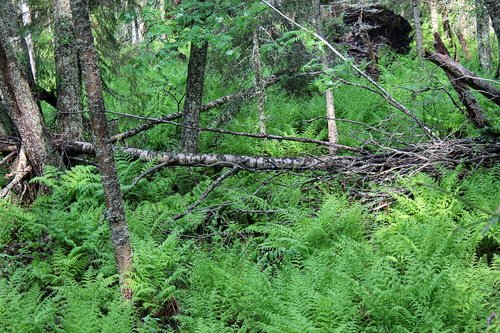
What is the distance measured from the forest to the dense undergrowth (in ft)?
0.08

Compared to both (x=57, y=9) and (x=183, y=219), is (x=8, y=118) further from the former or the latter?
(x=183, y=219)

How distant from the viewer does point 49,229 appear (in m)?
6.00

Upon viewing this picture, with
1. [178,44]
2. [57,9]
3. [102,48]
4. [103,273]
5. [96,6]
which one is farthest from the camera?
[102,48]

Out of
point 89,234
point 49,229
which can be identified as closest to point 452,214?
point 89,234

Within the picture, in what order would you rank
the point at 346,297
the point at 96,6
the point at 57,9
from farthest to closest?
the point at 96,6
the point at 57,9
the point at 346,297

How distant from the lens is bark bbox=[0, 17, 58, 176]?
6.70m

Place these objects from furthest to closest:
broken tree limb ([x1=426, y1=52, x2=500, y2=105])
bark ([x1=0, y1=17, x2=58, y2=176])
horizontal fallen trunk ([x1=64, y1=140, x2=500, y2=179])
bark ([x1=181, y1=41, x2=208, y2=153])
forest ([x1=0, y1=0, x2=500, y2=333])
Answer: bark ([x1=181, y1=41, x2=208, y2=153])
bark ([x1=0, y1=17, x2=58, y2=176])
broken tree limb ([x1=426, y1=52, x2=500, y2=105])
horizontal fallen trunk ([x1=64, y1=140, x2=500, y2=179])
forest ([x1=0, y1=0, x2=500, y2=333])

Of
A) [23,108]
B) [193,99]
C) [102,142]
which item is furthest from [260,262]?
[23,108]

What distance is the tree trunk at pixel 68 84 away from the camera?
26.2ft

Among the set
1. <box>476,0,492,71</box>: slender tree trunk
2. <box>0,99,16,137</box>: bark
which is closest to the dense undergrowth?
<box>0,99,16,137</box>: bark

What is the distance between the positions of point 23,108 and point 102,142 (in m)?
2.98

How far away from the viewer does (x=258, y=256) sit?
5.46 meters

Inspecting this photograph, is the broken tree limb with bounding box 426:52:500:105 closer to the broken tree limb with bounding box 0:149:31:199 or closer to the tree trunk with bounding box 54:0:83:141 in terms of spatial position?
the tree trunk with bounding box 54:0:83:141

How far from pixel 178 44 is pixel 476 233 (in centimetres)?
415
